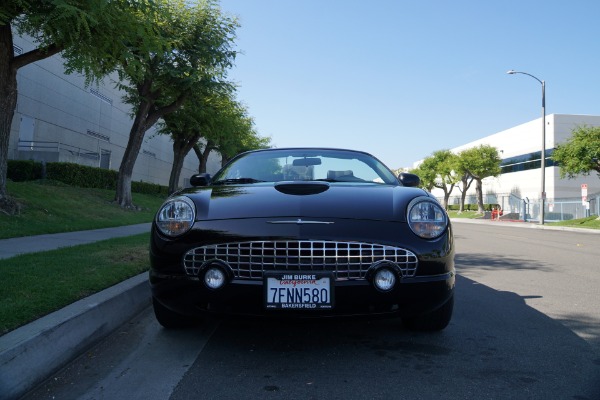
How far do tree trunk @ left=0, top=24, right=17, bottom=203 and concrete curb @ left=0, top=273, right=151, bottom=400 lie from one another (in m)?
8.03

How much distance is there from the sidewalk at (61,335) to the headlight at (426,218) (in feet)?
7.46

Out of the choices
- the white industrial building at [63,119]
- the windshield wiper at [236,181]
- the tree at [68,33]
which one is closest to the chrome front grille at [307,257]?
the windshield wiper at [236,181]

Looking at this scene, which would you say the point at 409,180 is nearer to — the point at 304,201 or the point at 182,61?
the point at 304,201

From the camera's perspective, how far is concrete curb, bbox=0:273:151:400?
7.79 ft

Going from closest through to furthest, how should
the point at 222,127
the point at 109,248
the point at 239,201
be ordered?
the point at 239,201 < the point at 109,248 < the point at 222,127

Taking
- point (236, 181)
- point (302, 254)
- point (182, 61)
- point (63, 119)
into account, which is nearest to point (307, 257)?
point (302, 254)

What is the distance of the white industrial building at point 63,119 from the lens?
850 inches

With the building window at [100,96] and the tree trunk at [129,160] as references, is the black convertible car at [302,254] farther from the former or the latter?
the building window at [100,96]

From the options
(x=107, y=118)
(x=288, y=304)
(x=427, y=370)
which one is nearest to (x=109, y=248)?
(x=288, y=304)

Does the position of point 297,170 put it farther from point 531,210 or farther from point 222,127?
point 531,210

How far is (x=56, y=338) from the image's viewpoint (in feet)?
9.18

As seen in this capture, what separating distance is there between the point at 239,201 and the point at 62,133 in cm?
2594

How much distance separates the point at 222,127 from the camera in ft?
75.7

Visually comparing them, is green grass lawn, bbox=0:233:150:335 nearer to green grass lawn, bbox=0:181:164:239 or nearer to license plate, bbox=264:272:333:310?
license plate, bbox=264:272:333:310
